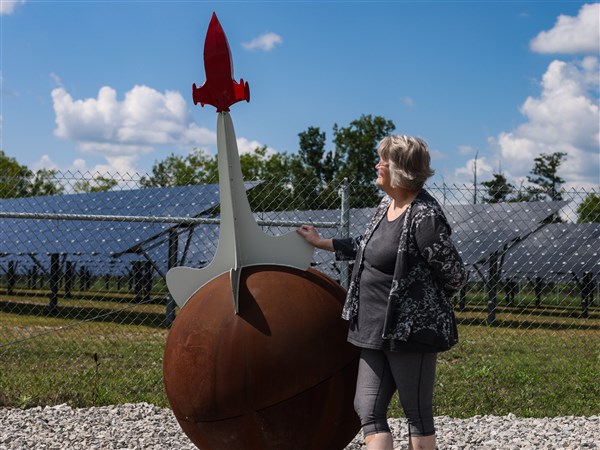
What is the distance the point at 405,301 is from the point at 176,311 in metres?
11.7

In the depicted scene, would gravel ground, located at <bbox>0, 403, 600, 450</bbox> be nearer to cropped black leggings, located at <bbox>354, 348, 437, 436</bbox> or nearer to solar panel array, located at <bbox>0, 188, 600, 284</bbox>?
cropped black leggings, located at <bbox>354, 348, 437, 436</bbox>

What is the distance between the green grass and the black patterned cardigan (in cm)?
310

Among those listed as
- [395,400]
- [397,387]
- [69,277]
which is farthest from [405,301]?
[69,277]

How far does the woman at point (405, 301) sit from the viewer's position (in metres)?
3.53

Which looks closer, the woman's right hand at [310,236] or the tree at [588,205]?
the woman's right hand at [310,236]

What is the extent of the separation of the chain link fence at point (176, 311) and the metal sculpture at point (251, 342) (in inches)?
61.5

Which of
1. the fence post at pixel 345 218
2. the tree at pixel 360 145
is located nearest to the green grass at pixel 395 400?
the fence post at pixel 345 218

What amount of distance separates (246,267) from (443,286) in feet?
3.28

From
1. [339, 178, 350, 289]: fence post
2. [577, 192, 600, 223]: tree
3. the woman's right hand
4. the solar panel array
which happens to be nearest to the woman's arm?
the woman's right hand

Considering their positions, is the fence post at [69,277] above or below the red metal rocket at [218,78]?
below

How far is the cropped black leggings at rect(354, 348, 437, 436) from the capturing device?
11.8 feet

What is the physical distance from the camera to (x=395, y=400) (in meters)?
6.91

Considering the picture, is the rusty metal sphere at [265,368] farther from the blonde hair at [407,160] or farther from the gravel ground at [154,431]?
the gravel ground at [154,431]

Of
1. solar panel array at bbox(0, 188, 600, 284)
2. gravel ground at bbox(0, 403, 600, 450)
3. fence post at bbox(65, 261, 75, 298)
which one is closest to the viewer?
gravel ground at bbox(0, 403, 600, 450)
